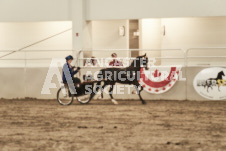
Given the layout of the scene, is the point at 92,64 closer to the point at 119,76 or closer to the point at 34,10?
the point at 119,76

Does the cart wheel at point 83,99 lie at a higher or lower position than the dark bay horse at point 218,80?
lower

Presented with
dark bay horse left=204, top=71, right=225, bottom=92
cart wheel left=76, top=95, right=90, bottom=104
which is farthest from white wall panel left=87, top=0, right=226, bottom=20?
cart wheel left=76, top=95, right=90, bottom=104

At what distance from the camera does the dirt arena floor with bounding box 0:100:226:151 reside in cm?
929

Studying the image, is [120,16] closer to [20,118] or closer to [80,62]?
[80,62]

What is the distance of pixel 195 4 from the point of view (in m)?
18.0

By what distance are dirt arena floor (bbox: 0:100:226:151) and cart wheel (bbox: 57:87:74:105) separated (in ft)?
0.72

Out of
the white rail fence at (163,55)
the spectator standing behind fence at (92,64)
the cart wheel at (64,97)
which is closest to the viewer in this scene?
the cart wheel at (64,97)

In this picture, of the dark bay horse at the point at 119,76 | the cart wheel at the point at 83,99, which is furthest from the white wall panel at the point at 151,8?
the cart wheel at the point at 83,99

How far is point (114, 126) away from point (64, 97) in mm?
4424

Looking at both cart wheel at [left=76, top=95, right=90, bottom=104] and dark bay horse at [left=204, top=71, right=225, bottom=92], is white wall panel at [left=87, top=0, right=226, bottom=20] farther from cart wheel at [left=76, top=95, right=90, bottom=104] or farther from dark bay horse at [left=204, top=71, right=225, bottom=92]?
cart wheel at [left=76, top=95, right=90, bottom=104]

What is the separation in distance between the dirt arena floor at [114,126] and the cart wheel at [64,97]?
0.72 ft

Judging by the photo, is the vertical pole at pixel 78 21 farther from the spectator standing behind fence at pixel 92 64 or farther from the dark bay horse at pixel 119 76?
the dark bay horse at pixel 119 76

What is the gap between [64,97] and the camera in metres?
15.5

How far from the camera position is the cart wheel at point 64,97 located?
15359 millimetres
